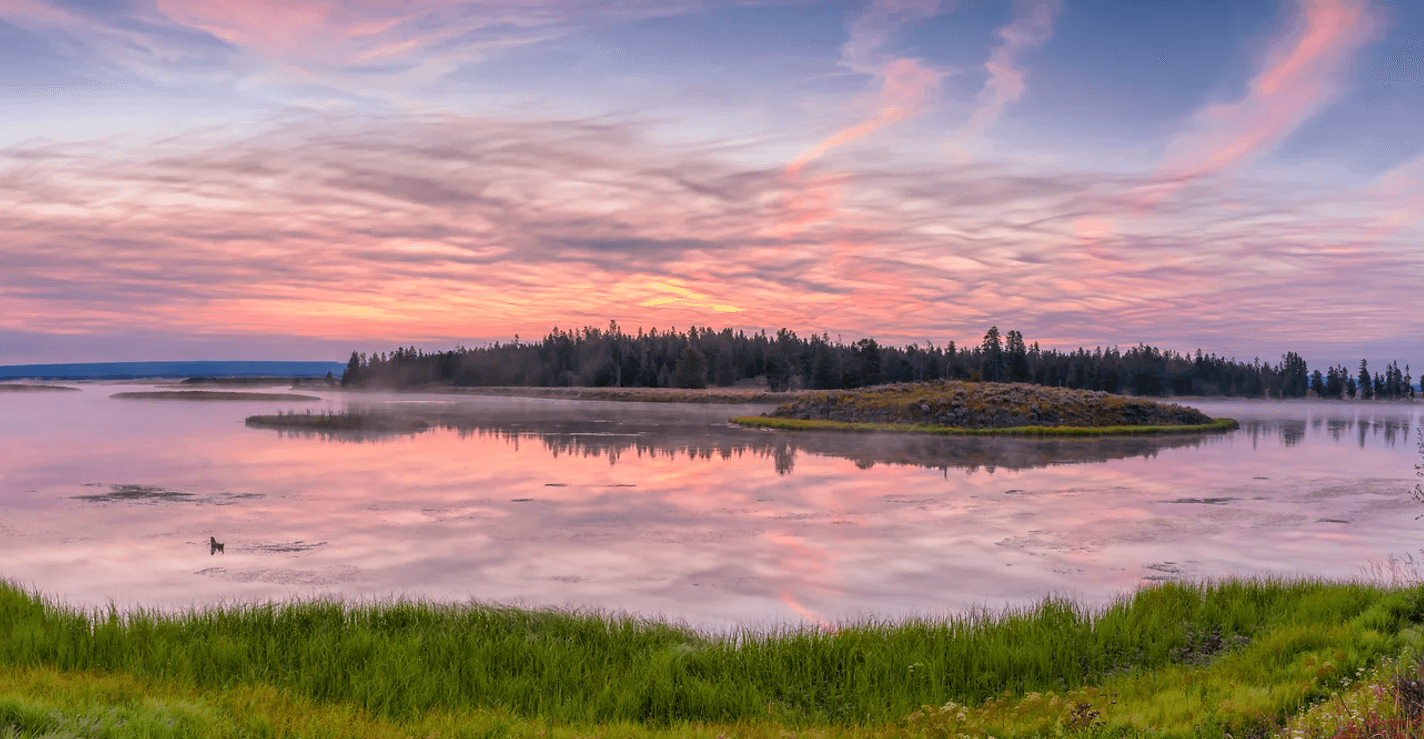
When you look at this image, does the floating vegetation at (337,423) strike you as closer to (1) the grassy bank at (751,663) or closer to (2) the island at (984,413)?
(2) the island at (984,413)

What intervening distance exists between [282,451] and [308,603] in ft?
94.9

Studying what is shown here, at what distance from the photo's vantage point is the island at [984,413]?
54.9m

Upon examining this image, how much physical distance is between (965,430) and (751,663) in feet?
144

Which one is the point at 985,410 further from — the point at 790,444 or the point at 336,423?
the point at 336,423

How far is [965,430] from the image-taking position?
5247cm

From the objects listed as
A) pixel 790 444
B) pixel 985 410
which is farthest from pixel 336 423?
pixel 985 410

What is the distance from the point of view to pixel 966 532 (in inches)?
789

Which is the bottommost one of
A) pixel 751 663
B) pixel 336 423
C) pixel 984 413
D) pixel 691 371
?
pixel 751 663

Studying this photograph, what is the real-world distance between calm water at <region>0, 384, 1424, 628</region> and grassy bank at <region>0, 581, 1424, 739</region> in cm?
191

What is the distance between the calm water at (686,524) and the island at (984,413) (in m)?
14.4

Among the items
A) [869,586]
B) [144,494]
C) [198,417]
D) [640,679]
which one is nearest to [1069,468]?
[869,586]

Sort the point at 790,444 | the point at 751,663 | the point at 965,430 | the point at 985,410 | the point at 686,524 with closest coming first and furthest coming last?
the point at 751,663 < the point at 686,524 < the point at 790,444 < the point at 965,430 < the point at 985,410

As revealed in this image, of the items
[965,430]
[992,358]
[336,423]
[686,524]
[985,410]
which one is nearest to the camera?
[686,524]

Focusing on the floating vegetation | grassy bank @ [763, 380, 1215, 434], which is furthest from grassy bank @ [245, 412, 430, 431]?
grassy bank @ [763, 380, 1215, 434]
